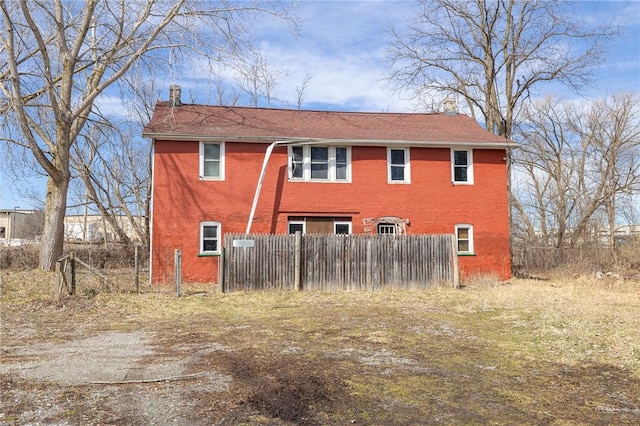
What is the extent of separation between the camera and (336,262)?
653 inches

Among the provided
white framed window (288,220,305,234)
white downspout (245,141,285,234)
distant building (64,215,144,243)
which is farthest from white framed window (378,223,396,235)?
distant building (64,215,144,243)

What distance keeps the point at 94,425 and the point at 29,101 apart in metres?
16.9

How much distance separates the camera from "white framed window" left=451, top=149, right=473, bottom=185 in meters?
20.7

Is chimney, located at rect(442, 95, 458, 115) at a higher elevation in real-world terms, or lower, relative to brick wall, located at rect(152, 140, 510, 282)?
higher

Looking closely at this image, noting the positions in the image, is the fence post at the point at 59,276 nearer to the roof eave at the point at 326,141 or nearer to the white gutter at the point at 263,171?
the roof eave at the point at 326,141

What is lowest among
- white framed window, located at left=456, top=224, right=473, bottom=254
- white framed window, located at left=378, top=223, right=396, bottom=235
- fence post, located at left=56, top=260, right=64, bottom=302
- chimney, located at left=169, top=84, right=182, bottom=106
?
fence post, located at left=56, top=260, right=64, bottom=302

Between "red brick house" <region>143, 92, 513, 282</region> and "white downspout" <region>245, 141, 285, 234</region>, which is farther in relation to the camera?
"white downspout" <region>245, 141, 285, 234</region>

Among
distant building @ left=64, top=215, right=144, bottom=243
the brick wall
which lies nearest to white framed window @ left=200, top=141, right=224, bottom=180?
the brick wall

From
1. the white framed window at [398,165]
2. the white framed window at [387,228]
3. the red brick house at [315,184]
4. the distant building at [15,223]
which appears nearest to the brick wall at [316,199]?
the red brick house at [315,184]

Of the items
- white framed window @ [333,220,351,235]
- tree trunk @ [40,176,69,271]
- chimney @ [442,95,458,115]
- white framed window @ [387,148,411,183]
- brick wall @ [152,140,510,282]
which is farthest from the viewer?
chimney @ [442,95,458,115]

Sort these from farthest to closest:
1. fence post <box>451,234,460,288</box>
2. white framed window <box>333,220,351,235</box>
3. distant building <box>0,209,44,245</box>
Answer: distant building <box>0,209,44,245</box>
white framed window <box>333,220,351,235</box>
fence post <box>451,234,460,288</box>

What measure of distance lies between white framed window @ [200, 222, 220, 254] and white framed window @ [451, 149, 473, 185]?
372 inches

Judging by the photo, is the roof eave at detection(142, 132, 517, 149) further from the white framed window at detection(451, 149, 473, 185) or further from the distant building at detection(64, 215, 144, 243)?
the distant building at detection(64, 215, 144, 243)

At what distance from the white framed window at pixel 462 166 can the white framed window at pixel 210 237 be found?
372 inches
